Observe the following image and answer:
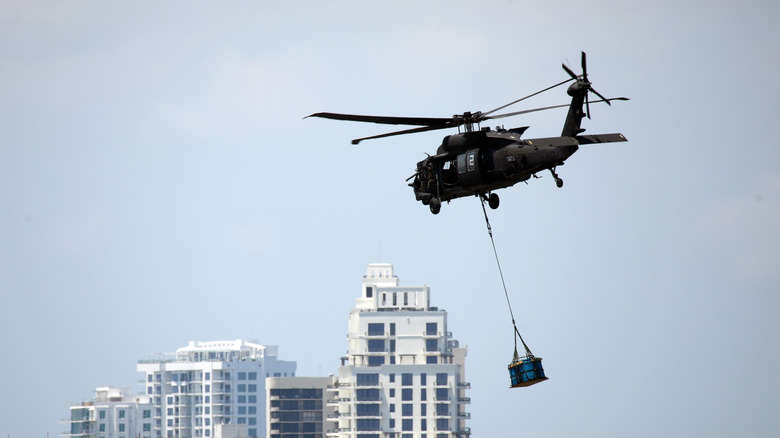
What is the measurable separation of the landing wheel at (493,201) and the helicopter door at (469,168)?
66.5 inches

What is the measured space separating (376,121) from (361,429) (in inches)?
5845

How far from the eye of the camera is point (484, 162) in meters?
55.2

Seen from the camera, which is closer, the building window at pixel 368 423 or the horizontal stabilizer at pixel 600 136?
the horizontal stabilizer at pixel 600 136

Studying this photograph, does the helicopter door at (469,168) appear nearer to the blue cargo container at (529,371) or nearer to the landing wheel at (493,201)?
the landing wheel at (493,201)

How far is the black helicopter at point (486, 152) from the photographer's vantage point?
5388cm

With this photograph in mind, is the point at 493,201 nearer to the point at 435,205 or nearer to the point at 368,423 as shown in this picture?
the point at 435,205

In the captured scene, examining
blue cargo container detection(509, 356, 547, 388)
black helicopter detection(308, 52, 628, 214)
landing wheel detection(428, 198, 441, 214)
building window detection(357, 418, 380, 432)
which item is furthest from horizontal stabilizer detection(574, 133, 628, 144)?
building window detection(357, 418, 380, 432)

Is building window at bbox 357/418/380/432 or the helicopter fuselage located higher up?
the helicopter fuselage

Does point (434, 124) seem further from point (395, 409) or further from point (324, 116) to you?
point (395, 409)

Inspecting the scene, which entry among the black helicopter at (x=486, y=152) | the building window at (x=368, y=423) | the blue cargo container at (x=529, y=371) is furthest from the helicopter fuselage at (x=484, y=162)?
the building window at (x=368, y=423)

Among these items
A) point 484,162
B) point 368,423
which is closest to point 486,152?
point 484,162

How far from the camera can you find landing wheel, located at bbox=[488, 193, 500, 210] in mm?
57312

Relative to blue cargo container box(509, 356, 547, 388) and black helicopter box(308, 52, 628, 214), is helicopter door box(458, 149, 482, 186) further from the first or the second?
blue cargo container box(509, 356, 547, 388)

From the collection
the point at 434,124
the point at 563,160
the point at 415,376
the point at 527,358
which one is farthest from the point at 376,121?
the point at 415,376
